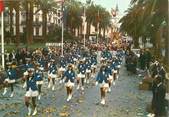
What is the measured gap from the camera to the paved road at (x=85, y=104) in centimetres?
2209

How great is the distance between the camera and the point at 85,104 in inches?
989

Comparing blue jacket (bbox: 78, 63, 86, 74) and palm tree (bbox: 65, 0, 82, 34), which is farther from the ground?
palm tree (bbox: 65, 0, 82, 34)

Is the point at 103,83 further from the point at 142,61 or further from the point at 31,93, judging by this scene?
the point at 142,61

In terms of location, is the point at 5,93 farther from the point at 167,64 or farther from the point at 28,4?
the point at 28,4

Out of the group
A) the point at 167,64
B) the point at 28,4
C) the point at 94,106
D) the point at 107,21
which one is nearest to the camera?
the point at 167,64

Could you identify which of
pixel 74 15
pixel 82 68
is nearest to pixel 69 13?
pixel 74 15

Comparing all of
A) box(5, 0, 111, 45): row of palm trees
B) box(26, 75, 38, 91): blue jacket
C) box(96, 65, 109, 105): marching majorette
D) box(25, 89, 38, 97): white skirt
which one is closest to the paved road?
box(96, 65, 109, 105): marching majorette

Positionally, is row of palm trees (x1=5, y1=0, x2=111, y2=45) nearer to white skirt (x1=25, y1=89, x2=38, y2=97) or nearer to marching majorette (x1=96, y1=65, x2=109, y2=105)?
marching majorette (x1=96, y1=65, x2=109, y2=105)

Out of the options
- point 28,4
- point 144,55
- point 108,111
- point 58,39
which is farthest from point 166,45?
point 58,39

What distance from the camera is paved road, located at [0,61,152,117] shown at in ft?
72.5

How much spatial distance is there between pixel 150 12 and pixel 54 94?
27.8ft

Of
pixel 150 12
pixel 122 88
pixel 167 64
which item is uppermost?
pixel 150 12

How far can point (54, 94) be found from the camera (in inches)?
1172

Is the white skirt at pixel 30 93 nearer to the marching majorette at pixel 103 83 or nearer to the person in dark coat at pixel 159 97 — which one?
the marching majorette at pixel 103 83
